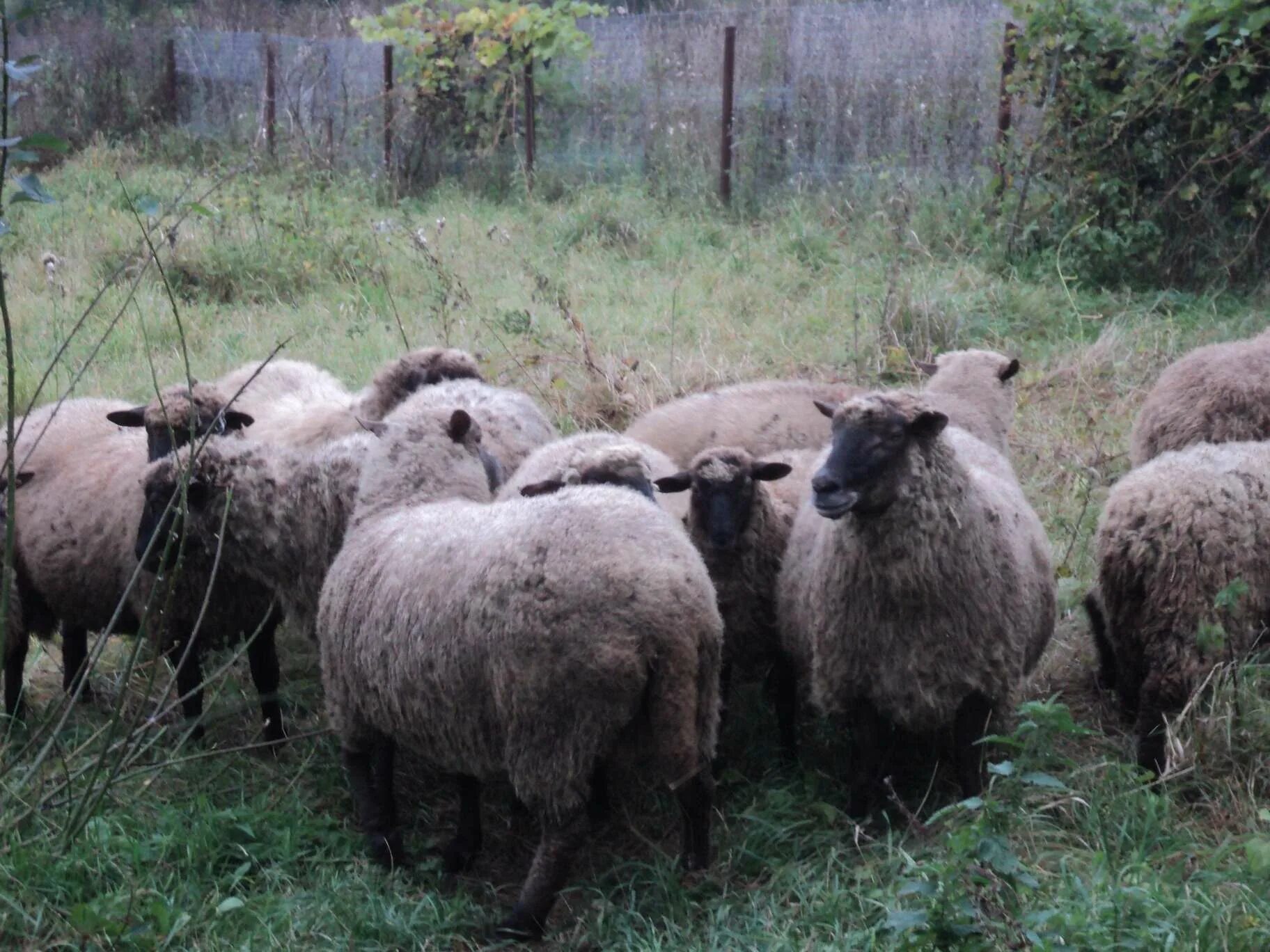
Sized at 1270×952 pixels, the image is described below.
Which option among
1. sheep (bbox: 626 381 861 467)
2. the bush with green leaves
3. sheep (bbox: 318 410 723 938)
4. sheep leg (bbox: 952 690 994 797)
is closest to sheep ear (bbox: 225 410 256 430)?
sheep (bbox: 318 410 723 938)

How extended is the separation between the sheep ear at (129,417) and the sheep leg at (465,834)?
2338mm

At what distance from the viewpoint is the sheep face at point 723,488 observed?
461cm

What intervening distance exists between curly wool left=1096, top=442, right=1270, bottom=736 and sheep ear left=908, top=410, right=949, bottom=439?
76cm

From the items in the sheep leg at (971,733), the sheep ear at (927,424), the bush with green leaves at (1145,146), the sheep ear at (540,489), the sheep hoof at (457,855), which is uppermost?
the bush with green leaves at (1145,146)

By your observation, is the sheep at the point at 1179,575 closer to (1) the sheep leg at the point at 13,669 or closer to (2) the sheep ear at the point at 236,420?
(2) the sheep ear at the point at 236,420

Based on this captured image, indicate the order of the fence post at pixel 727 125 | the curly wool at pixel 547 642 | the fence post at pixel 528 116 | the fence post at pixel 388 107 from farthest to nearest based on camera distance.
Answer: the fence post at pixel 388 107 → the fence post at pixel 528 116 → the fence post at pixel 727 125 → the curly wool at pixel 547 642

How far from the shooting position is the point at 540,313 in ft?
30.7

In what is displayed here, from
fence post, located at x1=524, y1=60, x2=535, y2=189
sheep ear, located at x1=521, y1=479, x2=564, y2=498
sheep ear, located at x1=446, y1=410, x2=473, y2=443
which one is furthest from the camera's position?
fence post, located at x1=524, y1=60, x2=535, y2=189

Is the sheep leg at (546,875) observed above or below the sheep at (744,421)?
below

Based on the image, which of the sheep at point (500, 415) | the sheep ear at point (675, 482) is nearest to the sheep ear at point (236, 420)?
the sheep at point (500, 415)

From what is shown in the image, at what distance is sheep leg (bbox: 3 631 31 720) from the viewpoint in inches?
196

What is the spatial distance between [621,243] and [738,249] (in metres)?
1.02

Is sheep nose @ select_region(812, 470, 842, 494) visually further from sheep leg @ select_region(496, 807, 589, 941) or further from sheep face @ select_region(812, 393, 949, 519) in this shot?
sheep leg @ select_region(496, 807, 589, 941)

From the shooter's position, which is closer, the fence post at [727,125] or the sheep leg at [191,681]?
the sheep leg at [191,681]
